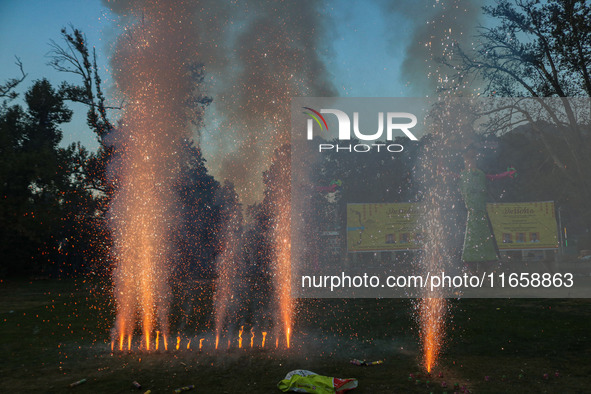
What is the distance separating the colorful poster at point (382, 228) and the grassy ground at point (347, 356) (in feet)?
62.8

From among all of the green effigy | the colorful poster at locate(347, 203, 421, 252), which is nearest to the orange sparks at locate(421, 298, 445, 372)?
the green effigy

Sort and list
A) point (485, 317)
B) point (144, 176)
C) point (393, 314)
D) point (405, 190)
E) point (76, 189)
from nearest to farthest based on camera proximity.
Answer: point (485, 317) < point (393, 314) < point (144, 176) < point (76, 189) < point (405, 190)

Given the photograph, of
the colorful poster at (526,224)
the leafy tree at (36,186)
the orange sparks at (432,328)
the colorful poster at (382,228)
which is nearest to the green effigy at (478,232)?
the orange sparks at (432,328)

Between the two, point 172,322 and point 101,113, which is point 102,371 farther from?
point 101,113

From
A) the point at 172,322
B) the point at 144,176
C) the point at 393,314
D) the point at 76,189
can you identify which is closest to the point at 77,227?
the point at 76,189

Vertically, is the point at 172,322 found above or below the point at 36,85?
below

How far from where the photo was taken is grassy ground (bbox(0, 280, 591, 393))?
7500 mm

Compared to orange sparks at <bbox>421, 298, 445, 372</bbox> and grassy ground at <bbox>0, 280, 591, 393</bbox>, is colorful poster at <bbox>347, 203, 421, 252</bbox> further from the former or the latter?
grassy ground at <bbox>0, 280, 591, 393</bbox>

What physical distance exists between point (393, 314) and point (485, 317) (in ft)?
8.51

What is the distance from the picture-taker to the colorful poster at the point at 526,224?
32.3 metres

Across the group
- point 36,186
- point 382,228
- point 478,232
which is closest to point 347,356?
point 478,232

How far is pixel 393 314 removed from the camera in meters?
13.6

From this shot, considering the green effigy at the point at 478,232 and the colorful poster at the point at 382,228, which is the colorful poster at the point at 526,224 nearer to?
the colorful poster at the point at 382,228

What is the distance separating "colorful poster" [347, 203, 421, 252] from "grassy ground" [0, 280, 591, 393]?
62.8 feet
